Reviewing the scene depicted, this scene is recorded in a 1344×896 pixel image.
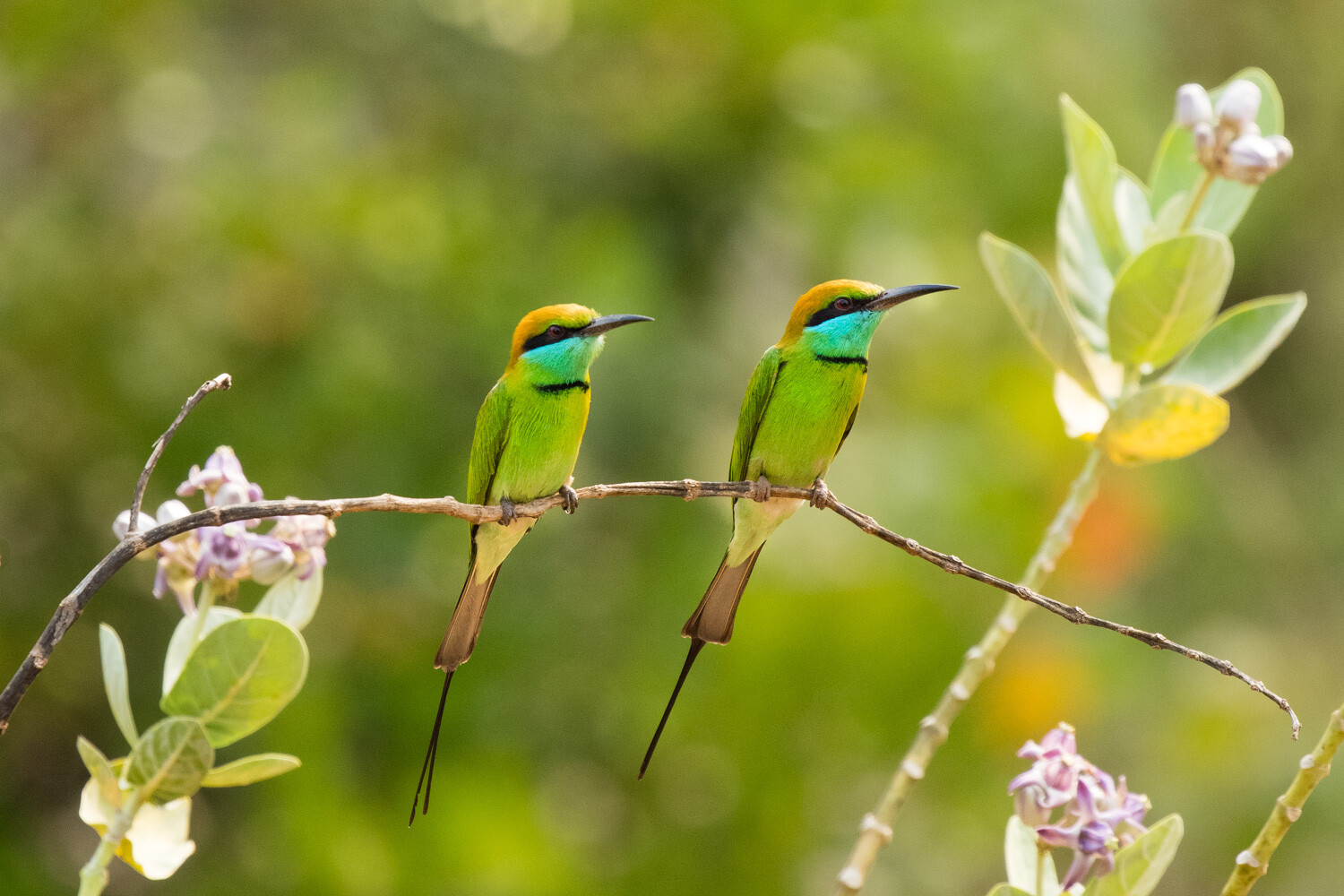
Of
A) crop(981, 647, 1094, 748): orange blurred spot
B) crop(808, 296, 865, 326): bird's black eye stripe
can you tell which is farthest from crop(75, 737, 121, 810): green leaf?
crop(981, 647, 1094, 748): orange blurred spot

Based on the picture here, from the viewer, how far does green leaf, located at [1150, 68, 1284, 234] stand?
1.32 meters

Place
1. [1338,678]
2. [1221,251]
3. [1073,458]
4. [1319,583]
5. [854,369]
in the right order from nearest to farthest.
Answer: [1221,251]
[854,369]
[1073,458]
[1338,678]
[1319,583]

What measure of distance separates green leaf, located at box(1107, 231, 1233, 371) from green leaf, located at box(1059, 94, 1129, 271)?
133 mm

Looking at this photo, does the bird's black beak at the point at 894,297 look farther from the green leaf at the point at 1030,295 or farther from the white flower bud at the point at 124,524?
the white flower bud at the point at 124,524

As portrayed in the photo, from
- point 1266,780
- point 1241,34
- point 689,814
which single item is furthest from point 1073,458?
point 1241,34

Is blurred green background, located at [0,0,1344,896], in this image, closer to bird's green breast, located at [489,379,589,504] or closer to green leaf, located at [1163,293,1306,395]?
bird's green breast, located at [489,379,589,504]

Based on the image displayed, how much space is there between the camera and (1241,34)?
522 cm

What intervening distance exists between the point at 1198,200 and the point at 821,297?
16.7 inches

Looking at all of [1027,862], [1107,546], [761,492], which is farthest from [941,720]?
[1107,546]

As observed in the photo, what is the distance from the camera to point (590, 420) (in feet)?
11.5

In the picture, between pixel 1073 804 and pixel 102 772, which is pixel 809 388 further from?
pixel 102 772

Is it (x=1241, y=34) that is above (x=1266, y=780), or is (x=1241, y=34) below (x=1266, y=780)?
above

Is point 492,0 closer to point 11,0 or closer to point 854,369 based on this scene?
point 11,0

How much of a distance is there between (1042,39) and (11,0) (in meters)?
3.18
